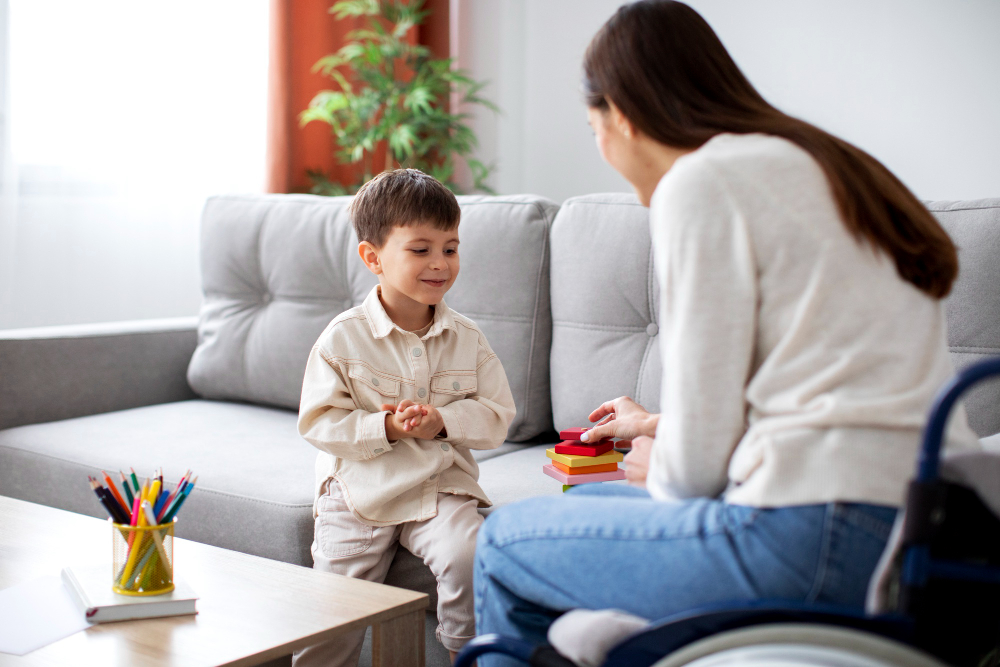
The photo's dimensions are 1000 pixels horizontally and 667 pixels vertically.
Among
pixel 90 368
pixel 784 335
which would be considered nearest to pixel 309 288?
pixel 90 368

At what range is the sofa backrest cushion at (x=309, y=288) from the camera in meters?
1.96

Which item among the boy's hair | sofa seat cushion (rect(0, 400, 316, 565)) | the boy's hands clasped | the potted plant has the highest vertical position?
the potted plant

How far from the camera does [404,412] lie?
1.35 meters

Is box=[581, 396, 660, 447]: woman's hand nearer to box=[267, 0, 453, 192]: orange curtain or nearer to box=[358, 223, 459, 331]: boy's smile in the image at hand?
box=[358, 223, 459, 331]: boy's smile

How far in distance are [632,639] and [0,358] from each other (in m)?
1.82

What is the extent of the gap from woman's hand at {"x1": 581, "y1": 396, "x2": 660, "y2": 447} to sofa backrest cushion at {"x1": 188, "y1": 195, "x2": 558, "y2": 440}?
55 centimetres

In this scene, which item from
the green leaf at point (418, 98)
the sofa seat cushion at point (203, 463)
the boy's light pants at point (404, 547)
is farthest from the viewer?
the green leaf at point (418, 98)

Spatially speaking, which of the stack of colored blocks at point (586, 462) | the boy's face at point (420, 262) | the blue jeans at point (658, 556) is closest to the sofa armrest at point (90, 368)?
the boy's face at point (420, 262)

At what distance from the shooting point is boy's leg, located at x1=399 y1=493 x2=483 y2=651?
4.37 ft

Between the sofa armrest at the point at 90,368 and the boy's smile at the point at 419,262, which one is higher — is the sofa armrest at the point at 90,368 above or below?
below

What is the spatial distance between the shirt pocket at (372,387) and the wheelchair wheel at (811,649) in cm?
82

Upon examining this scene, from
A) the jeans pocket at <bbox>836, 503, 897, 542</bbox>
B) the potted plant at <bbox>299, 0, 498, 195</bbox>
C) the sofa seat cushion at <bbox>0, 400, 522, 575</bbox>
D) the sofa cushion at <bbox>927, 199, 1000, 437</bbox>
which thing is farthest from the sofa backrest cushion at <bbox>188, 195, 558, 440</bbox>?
the jeans pocket at <bbox>836, 503, 897, 542</bbox>

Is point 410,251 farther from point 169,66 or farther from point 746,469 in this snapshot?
point 169,66

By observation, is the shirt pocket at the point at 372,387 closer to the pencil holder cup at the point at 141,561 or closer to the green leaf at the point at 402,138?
the pencil holder cup at the point at 141,561
